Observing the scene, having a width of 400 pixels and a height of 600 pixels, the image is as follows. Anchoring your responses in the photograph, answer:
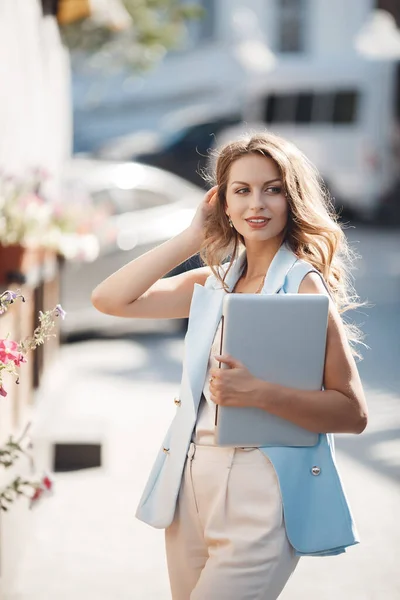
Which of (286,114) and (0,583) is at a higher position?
(286,114)

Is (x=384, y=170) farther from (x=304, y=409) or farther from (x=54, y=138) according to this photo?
(x=304, y=409)

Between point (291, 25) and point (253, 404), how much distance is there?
29165 mm

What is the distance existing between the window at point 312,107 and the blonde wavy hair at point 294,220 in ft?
70.6

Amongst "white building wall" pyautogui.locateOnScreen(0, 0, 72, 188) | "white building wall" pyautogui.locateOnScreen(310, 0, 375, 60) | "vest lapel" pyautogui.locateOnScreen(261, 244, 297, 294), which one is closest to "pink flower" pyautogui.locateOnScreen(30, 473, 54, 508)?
"vest lapel" pyautogui.locateOnScreen(261, 244, 297, 294)

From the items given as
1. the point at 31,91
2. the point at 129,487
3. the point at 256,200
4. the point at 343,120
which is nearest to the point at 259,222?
the point at 256,200

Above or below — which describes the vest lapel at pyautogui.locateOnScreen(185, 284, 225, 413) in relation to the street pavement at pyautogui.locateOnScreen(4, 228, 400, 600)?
above

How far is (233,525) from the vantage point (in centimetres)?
273

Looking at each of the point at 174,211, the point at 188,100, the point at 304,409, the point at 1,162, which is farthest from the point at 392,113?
the point at 304,409

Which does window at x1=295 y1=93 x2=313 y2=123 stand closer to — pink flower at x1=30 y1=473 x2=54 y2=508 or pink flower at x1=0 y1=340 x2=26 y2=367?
pink flower at x1=30 y1=473 x2=54 y2=508

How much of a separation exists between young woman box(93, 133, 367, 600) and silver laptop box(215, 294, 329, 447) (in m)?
0.03

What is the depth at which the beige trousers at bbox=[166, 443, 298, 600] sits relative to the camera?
105 inches

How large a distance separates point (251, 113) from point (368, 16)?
6707mm

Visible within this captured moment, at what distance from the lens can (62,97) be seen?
9828 millimetres

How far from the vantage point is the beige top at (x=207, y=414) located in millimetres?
2777
